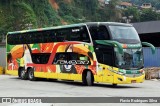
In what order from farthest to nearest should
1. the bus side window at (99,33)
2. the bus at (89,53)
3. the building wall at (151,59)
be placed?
the building wall at (151,59)
the bus side window at (99,33)
the bus at (89,53)

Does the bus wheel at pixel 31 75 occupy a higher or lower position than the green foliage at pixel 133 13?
lower

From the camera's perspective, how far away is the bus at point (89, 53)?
21.8 m

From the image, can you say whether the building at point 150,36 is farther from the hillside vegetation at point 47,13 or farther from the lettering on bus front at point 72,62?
the hillside vegetation at point 47,13

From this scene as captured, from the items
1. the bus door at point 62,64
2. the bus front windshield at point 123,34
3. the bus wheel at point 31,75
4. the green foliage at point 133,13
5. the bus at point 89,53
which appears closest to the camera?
the bus at point 89,53

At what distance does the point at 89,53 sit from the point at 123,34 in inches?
86.5

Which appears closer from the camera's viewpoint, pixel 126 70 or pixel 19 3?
pixel 126 70

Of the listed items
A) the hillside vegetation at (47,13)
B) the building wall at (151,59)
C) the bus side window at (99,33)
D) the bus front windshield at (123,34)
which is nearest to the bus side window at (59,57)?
the bus side window at (99,33)

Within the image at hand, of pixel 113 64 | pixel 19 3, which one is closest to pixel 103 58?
pixel 113 64

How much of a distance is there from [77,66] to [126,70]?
3444 mm

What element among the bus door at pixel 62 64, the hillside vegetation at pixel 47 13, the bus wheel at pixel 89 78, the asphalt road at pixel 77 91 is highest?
the hillside vegetation at pixel 47 13

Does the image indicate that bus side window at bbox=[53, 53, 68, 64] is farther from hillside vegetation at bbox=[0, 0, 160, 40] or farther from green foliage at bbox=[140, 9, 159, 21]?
green foliage at bbox=[140, 9, 159, 21]

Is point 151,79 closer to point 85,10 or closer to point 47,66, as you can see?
point 47,66

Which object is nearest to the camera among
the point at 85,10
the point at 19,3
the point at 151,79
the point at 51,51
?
the point at 51,51

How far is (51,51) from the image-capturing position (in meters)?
26.3
